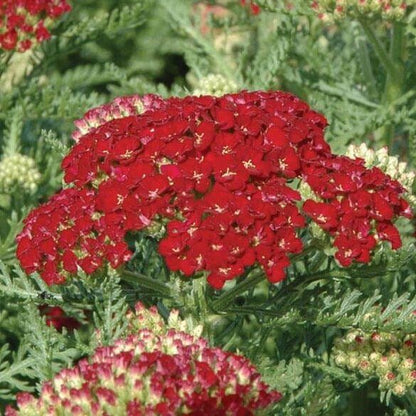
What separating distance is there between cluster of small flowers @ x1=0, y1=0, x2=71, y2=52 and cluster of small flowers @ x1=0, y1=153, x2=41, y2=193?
503 mm

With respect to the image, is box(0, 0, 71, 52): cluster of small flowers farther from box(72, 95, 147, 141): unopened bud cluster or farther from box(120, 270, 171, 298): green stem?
box(120, 270, 171, 298): green stem

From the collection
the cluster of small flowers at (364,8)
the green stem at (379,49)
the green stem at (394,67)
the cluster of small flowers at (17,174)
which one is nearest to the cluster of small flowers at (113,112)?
the cluster of small flowers at (17,174)

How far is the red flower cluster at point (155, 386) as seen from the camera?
2633 millimetres

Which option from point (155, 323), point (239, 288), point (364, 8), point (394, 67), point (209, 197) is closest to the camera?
point (209, 197)

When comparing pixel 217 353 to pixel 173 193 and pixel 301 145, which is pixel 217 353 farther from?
pixel 301 145

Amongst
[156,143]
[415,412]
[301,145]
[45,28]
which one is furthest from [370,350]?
[45,28]

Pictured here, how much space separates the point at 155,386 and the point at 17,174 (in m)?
2.18

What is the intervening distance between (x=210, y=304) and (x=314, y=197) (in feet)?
1.55

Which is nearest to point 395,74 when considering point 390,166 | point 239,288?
point 390,166

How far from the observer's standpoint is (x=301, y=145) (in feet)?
11.0

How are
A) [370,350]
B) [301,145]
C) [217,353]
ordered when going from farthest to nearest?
1. [370,350]
2. [301,145]
3. [217,353]

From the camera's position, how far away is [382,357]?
141 inches

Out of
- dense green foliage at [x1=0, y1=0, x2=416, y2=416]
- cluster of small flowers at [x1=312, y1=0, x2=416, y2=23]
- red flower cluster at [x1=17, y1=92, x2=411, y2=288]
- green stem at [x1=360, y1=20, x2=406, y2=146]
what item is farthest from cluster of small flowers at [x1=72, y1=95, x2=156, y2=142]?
green stem at [x1=360, y1=20, x2=406, y2=146]

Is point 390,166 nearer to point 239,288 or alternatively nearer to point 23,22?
point 239,288
